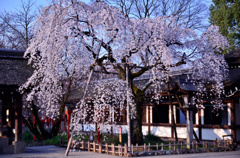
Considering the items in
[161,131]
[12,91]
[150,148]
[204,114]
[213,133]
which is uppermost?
[12,91]

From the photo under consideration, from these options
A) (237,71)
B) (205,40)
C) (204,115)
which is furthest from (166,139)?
(205,40)

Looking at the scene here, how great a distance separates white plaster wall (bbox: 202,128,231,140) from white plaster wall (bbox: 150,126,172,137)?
2.96m

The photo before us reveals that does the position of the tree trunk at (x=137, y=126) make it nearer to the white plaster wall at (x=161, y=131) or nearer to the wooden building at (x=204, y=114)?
the wooden building at (x=204, y=114)

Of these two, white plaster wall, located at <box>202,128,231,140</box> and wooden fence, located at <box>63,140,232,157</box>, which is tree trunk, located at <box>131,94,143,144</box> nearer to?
wooden fence, located at <box>63,140,232,157</box>

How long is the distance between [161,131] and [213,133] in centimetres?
451

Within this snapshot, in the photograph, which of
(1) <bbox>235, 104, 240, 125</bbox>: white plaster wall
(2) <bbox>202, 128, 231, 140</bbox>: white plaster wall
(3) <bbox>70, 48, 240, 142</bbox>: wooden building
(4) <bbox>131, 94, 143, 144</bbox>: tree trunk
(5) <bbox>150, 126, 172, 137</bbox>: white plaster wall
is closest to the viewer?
(4) <bbox>131, 94, 143, 144</bbox>: tree trunk

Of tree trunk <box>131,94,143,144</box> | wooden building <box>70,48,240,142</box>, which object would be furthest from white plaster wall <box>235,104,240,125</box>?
tree trunk <box>131,94,143,144</box>

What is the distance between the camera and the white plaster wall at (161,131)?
78.5 ft

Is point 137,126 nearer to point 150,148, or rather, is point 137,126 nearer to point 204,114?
point 150,148

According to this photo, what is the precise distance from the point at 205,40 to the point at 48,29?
8.79m

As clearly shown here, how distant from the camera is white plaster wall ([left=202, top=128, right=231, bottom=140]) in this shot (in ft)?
67.7

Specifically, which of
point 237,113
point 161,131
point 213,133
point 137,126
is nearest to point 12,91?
point 137,126

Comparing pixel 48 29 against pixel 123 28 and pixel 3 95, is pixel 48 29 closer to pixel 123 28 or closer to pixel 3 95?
pixel 123 28

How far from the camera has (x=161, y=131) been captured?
965 inches
